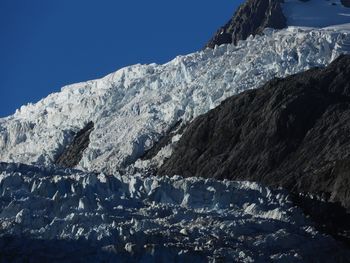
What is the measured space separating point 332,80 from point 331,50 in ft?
60.5

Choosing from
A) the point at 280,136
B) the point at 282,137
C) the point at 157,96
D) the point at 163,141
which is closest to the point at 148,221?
the point at 282,137

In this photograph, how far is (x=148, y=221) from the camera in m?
88.9

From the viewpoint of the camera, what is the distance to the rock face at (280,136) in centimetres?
12825

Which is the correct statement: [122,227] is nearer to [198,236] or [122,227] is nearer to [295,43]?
[198,236]

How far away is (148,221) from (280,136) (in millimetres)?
53566

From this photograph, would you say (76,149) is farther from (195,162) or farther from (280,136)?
(280,136)

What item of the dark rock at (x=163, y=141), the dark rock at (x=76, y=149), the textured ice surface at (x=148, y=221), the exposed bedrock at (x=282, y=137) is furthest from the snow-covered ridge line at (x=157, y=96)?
the textured ice surface at (x=148, y=221)

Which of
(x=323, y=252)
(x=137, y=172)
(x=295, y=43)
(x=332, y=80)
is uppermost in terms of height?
(x=295, y=43)

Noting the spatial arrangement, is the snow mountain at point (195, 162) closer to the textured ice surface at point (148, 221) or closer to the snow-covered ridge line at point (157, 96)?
the textured ice surface at point (148, 221)

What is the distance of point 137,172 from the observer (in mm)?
149000

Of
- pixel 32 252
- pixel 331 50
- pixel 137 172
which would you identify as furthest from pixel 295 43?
pixel 32 252

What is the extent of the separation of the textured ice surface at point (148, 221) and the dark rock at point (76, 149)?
203 feet

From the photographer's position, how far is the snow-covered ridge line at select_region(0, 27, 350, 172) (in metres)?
164

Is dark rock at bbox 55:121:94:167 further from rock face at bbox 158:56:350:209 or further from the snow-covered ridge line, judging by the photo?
rock face at bbox 158:56:350:209
